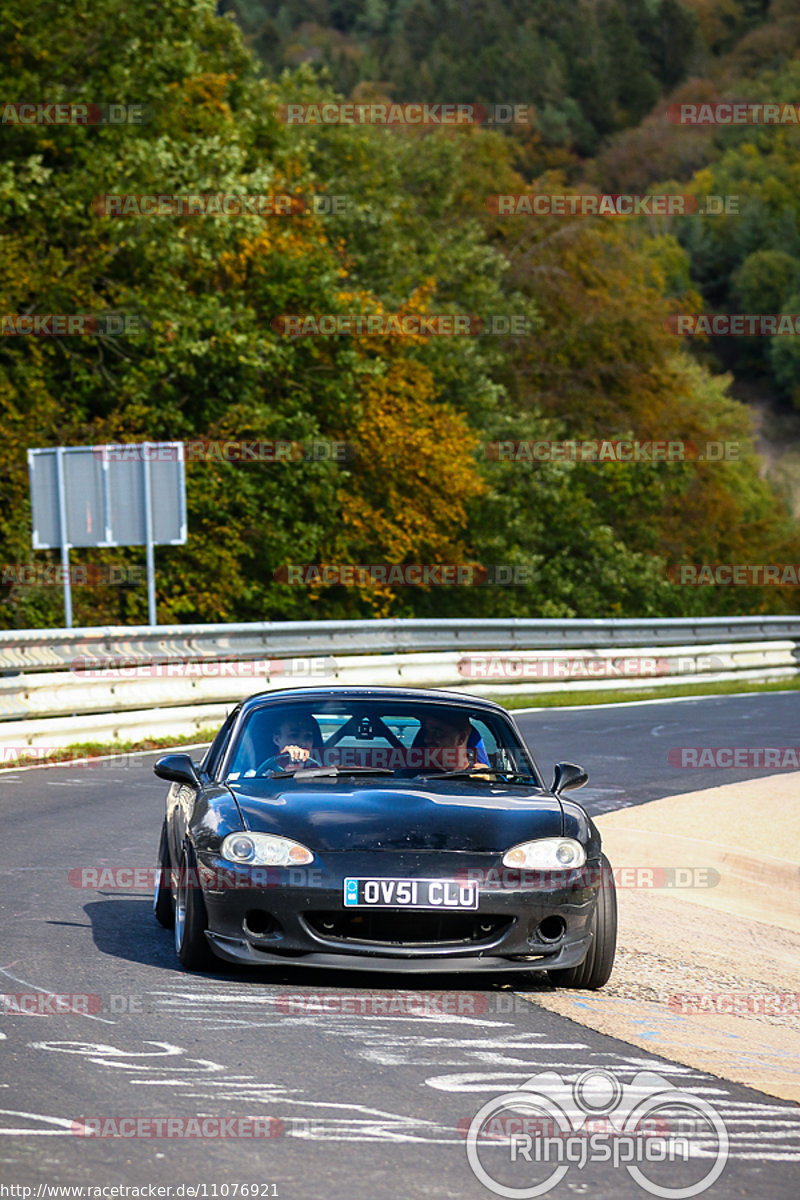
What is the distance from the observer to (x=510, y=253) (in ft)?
165

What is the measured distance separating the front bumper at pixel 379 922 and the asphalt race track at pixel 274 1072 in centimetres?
16

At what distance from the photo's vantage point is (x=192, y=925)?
677 cm

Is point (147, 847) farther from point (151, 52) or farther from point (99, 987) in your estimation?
point (151, 52)

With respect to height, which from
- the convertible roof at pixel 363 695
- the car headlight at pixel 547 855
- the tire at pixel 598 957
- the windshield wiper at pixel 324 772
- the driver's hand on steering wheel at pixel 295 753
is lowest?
the tire at pixel 598 957

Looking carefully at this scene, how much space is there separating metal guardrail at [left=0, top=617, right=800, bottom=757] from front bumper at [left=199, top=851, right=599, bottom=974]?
522 cm

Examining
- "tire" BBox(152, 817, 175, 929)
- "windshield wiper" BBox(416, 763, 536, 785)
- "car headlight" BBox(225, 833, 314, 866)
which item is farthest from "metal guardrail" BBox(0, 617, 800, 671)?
"car headlight" BBox(225, 833, 314, 866)

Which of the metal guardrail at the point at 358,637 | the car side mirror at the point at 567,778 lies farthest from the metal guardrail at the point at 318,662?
the car side mirror at the point at 567,778

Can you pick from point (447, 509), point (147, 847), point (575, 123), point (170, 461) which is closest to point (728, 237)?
point (575, 123)

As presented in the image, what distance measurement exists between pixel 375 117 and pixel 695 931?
3924 cm

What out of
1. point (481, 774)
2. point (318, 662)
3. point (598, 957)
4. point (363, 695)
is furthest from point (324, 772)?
point (318, 662)

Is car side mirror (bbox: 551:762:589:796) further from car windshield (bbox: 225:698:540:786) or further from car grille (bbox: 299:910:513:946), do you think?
car grille (bbox: 299:910:513:946)

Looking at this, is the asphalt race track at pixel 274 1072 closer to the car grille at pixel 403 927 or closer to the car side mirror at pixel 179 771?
the car grille at pixel 403 927

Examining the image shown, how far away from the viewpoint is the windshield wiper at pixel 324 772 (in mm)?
7395

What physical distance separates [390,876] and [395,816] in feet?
1.03
